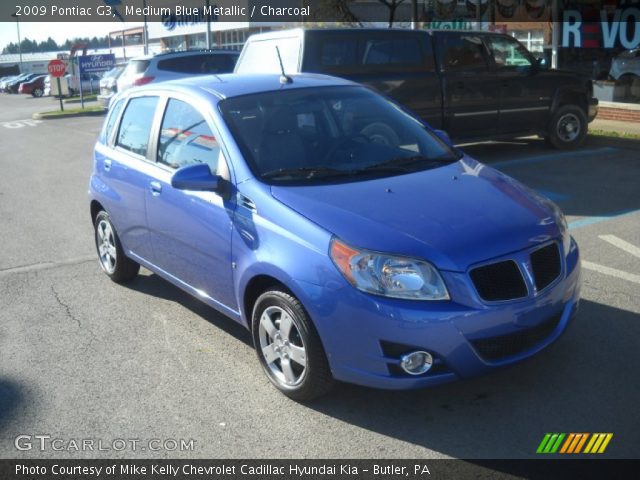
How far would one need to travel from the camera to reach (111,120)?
612 cm

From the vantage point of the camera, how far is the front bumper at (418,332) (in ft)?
11.4

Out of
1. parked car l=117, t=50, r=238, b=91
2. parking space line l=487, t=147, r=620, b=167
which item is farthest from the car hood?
parked car l=117, t=50, r=238, b=91

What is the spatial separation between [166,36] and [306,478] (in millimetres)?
47808

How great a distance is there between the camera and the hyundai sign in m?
30.8

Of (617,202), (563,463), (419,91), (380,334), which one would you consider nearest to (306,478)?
(380,334)

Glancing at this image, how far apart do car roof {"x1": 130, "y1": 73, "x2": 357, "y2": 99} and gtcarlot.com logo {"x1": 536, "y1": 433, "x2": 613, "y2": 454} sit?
9.33 feet

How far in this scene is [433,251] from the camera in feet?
11.8

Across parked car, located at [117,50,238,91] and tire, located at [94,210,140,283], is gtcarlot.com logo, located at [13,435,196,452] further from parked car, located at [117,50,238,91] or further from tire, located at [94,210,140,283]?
parked car, located at [117,50,238,91]

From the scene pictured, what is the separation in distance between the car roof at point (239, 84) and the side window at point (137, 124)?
0.53ft

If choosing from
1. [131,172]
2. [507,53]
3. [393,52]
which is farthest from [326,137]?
[507,53]

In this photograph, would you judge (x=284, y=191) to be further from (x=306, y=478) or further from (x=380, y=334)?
(x=306, y=478)

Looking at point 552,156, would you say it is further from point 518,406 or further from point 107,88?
point 107,88

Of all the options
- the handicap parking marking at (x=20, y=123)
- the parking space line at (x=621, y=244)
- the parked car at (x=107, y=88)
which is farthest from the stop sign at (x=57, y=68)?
the parking space line at (x=621, y=244)

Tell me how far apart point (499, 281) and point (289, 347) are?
118cm
